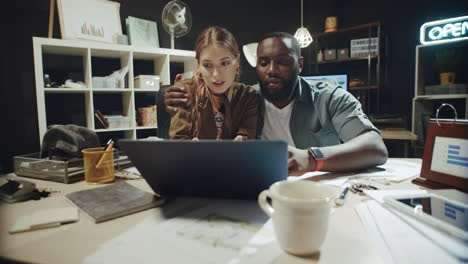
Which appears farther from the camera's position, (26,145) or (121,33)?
(121,33)

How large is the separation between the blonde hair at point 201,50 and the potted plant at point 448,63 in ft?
8.78

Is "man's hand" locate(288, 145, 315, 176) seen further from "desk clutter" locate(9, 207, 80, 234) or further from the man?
"desk clutter" locate(9, 207, 80, 234)

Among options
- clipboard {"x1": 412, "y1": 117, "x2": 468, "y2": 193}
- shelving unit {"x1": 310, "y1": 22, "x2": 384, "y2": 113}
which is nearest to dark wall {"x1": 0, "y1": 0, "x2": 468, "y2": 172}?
shelving unit {"x1": 310, "y1": 22, "x2": 384, "y2": 113}

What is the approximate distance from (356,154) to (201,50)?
0.90m

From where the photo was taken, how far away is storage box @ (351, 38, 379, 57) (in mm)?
3641

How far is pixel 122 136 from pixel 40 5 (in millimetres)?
1574

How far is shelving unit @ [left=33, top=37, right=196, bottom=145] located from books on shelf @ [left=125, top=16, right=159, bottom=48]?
15 cm

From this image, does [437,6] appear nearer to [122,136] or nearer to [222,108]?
[222,108]

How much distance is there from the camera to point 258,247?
507 millimetres

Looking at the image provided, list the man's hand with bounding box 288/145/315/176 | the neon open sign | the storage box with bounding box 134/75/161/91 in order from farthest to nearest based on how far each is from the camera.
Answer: the storage box with bounding box 134/75/161/91 → the neon open sign → the man's hand with bounding box 288/145/315/176

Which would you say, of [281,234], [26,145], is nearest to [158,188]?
[281,234]

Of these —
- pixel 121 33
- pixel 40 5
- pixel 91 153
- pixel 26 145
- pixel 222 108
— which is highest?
pixel 40 5

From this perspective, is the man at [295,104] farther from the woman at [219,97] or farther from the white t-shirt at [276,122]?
the woman at [219,97]

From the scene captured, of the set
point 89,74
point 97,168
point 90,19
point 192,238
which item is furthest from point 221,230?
point 90,19
